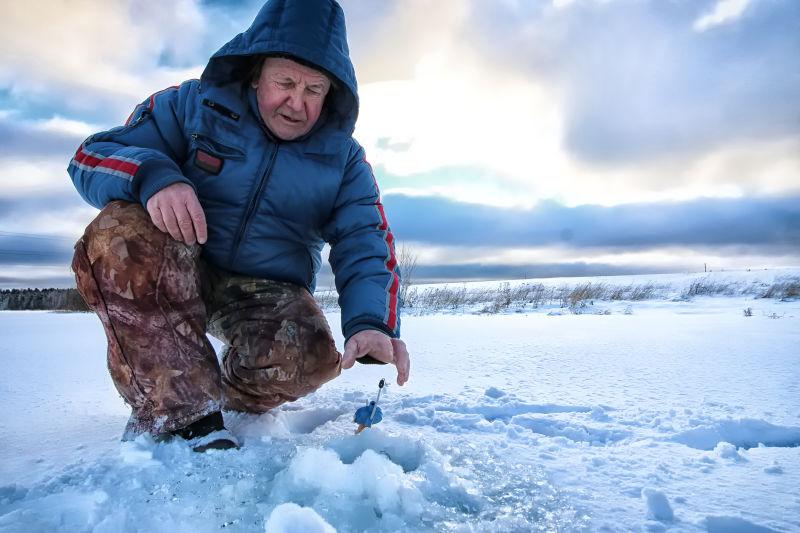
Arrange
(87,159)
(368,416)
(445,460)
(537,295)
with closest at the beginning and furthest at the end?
1. (445,460)
2. (368,416)
3. (87,159)
4. (537,295)

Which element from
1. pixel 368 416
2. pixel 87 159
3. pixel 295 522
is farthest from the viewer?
pixel 87 159

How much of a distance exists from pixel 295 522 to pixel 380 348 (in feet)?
2.15

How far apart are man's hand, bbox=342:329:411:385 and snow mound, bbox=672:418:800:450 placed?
0.80m

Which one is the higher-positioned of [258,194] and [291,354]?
[258,194]

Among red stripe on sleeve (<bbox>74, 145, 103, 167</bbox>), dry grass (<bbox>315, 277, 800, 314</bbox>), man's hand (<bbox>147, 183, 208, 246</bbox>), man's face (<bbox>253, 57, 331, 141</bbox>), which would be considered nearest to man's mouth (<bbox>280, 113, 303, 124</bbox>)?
man's face (<bbox>253, 57, 331, 141</bbox>)

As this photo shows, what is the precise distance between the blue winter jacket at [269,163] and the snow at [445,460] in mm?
423

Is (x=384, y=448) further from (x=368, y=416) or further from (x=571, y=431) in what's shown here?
(x=571, y=431)

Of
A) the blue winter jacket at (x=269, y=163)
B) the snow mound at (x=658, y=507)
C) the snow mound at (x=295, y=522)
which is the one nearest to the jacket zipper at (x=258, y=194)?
the blue winter jacket at (x=269, y=163)

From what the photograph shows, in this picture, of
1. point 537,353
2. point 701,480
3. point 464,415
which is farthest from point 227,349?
point 537,353

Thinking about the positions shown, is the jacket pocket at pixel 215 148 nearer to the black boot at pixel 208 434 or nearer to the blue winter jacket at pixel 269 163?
the blue winter jacket at pixel 269 163

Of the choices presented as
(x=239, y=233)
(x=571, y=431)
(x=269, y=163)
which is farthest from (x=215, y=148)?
(x=571, y=431)

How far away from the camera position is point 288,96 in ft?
4.94

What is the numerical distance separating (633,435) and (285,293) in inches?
49.5

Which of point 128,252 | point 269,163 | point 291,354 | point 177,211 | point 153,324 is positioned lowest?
point 291,354
